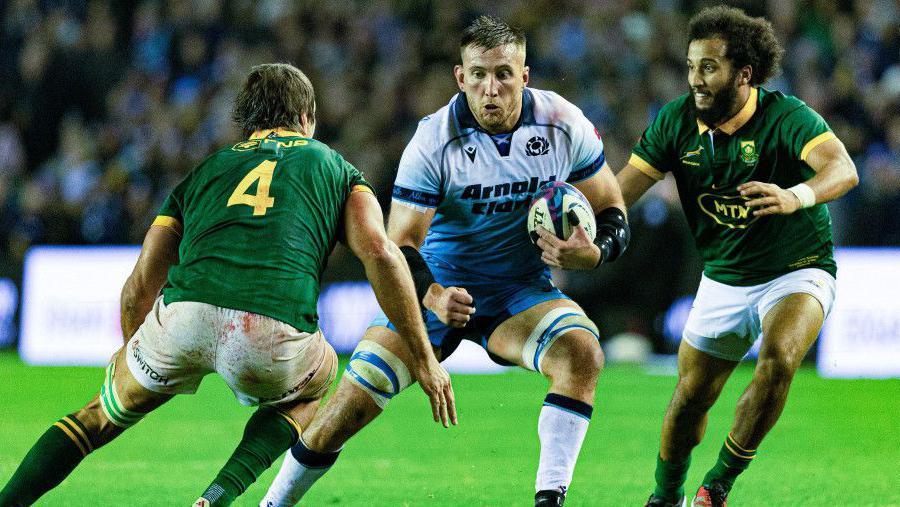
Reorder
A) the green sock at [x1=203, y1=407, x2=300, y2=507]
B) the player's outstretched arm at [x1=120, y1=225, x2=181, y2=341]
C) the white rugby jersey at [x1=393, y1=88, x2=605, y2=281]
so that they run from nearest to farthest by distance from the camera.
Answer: the green sock at [x1=203, y1=407, x2=300, y2=507]
the player's outstretched arm at [x1=120, y1=225, x2=181, y2=341]
the white rugby jersey at [x1=393, y1=88, x2=605, y2=281]

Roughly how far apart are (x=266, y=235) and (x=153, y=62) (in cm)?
1175


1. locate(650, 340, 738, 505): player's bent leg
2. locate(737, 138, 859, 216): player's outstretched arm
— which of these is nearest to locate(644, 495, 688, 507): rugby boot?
locate(650, 340, 738, 505): player's bent leg

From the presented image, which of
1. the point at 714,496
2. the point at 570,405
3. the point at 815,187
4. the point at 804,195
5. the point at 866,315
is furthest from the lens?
the point at 866,315

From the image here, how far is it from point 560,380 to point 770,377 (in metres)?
1.01

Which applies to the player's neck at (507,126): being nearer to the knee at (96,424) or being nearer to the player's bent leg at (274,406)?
the player's bent leg at (274,406)

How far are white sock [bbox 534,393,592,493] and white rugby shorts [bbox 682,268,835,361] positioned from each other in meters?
1.06

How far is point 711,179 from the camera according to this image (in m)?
6.43

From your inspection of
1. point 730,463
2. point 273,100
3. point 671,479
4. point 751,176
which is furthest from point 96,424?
point 751,176

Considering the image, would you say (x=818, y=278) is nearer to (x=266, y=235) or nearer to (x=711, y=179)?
(x=711, y=179)

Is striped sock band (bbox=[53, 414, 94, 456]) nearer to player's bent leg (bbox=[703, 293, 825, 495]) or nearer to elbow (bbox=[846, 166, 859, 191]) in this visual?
player's bent leg (bbox=[703, 293, 825, 495])

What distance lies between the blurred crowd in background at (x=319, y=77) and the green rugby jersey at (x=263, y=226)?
8541mm

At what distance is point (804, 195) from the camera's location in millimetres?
5785

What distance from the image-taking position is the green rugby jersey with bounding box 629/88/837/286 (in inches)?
248

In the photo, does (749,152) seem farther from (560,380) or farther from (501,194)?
(560,380)
